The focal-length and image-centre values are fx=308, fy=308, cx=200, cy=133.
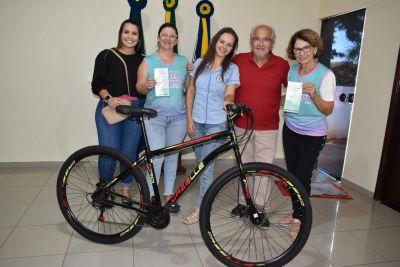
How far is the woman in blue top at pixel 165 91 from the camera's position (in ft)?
6.75

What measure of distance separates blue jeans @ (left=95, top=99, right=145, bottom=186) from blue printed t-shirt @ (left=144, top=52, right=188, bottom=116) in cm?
24

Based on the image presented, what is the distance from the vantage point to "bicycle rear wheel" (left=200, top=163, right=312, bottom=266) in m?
1.70

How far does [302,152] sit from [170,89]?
3.22 feet

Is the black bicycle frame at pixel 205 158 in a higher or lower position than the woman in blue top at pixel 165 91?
lower

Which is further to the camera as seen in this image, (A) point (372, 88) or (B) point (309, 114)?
(A) point (372, 88)

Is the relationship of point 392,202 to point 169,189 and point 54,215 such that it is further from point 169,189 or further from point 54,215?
point 54,215

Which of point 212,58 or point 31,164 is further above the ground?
point 212,58

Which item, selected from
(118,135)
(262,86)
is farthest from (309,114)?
(118,135)

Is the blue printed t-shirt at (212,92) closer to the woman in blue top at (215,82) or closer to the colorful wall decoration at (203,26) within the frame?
the woman in blue top at (215,82)

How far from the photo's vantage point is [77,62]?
3320 mm

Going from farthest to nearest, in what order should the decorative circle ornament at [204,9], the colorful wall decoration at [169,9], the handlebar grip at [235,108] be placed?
the decorative circle ornament at [204,9]
the colorful wall decoration at [169,9]
the handlebar grip at [235,108]

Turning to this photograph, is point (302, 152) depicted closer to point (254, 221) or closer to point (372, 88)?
point (254, 221)

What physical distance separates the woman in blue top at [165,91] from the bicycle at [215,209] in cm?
13

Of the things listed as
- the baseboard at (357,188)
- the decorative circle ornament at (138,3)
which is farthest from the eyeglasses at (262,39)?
the baseboard at (357,188)
